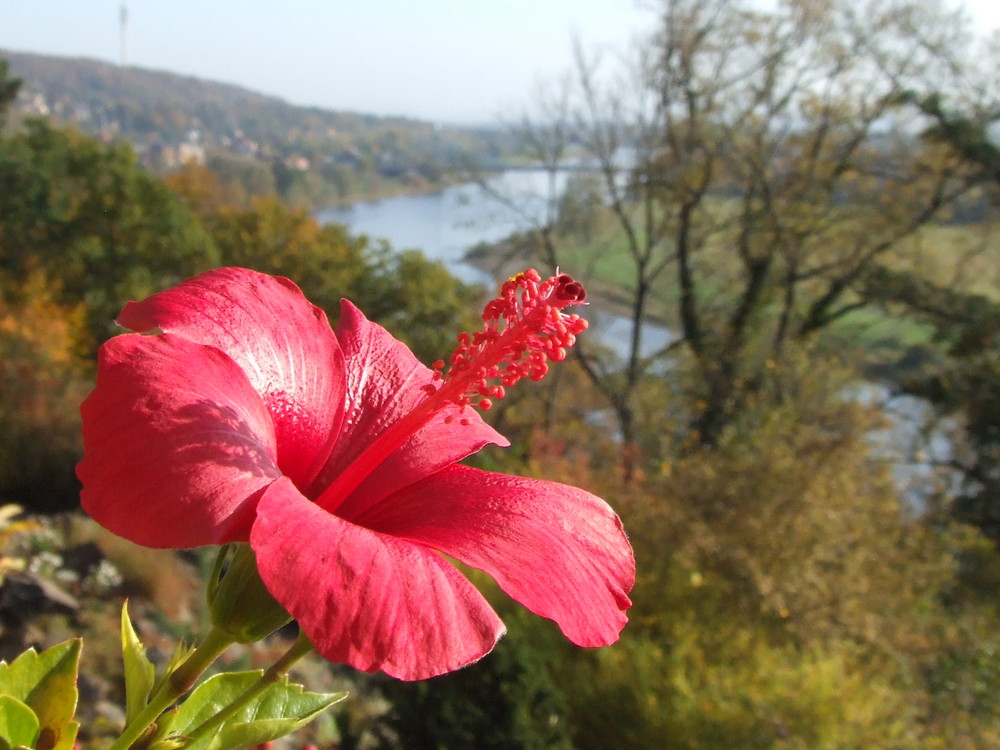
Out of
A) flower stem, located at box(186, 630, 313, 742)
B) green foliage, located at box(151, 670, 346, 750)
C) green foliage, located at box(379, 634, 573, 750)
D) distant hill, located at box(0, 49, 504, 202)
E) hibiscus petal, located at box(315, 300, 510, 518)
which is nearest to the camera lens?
flower stem, located at box(186, 630, 313, 742)

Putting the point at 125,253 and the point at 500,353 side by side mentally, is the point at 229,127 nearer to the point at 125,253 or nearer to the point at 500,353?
the point at 125,253

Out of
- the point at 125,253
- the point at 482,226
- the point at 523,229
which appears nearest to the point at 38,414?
the point at 125,253

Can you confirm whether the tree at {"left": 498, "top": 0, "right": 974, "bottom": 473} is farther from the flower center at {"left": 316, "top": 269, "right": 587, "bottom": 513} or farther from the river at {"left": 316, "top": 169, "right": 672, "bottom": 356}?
the flower center at {"left": 316, "top": 269, "right": 587, "bottom": 513}

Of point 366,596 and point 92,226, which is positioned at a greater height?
point 366,596

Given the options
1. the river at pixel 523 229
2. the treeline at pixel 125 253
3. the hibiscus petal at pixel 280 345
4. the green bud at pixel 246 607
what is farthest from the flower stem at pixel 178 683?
the treeline at pixel 125 253

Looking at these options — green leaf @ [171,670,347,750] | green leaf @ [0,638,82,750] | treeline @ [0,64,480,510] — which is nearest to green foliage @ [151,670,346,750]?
green leaf @ [171,670,347,750]

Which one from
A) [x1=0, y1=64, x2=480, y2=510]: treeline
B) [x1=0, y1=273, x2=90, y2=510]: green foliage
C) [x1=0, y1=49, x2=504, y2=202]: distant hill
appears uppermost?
[x1=0, y1=49, x2=504, y2=202]: distant hill

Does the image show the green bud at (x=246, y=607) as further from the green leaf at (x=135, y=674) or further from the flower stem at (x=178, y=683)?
the green leaf at (x=135, y=674)
